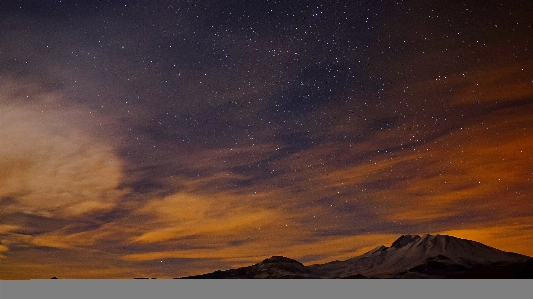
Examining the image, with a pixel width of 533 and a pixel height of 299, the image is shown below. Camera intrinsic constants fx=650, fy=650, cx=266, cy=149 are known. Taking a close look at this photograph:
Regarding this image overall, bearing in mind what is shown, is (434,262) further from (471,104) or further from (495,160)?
(471,104)

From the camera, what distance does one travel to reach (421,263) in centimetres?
1324

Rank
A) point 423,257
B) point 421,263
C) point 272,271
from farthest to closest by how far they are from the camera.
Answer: point 272,271
point 421,263
point 423,257

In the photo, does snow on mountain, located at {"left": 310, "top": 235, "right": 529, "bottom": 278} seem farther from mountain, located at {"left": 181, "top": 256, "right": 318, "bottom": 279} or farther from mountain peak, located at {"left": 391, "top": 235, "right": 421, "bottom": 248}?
mountain, located at {"left": 181, "top": 256, "right": 318, "bottom": 279}

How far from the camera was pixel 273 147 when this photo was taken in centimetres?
1404

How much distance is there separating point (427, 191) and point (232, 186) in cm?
417

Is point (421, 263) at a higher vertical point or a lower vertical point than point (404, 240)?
lower

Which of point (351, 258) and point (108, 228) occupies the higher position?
point (108, 228)

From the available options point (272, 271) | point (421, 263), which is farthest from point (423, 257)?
point (272, 271)

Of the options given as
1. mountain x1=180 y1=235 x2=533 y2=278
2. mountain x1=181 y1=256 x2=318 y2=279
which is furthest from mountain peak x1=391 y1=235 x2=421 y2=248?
mountain x1=181 y1=256 x2=318 y2=279

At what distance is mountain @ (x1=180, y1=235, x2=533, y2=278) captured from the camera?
1284 centimetres

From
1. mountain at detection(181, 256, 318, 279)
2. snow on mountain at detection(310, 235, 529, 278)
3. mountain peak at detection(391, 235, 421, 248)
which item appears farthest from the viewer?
mountain at detection(181, 256, 318, 279)

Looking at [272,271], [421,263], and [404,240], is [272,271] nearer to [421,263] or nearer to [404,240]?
[404,240]

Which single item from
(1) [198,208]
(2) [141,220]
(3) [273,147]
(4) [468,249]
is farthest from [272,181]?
(4) [468,249]

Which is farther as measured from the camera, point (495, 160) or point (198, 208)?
point (198, 208)
